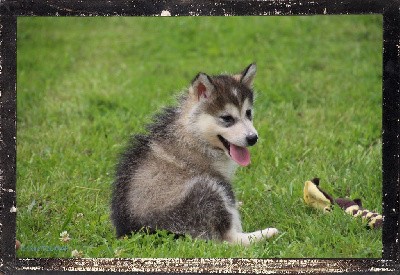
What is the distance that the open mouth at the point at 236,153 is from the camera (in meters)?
6.32

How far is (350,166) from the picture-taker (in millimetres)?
7699

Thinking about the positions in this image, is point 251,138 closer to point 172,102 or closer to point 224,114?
point 224,114

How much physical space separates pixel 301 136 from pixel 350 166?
2.90 feet

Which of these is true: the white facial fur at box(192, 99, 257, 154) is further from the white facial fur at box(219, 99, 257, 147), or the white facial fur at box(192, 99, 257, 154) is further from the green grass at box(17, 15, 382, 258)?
the green grass at box(17, 15, 382, 258)

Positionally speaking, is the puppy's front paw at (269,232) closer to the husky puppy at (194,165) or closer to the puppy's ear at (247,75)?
the husky puppy at (194,165)

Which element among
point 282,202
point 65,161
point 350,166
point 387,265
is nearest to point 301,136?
point 350,166

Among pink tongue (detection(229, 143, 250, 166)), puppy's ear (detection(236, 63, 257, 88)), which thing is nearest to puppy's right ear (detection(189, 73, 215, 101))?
puppy's ear (detection(236, 63, 257, 88))

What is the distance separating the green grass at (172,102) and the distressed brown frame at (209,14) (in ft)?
0.65

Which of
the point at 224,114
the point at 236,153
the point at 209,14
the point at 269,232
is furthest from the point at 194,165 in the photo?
the point at 209,14

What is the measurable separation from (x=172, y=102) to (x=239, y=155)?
0.85m

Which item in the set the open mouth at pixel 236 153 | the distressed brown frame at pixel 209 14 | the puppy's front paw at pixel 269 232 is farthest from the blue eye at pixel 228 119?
the distressed brown frame at pixel 209 14

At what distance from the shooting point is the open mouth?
6324 mm

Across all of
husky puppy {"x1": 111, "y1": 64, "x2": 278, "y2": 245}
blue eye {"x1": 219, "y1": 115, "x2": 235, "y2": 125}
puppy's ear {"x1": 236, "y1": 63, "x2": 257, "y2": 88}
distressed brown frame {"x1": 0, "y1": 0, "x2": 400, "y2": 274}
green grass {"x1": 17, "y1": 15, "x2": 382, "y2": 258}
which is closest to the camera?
distressed brown frame {"x1": 0, "y1": 0, "x2": 400, "y2": 274}

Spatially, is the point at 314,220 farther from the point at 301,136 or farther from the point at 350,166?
the point at 301,136
